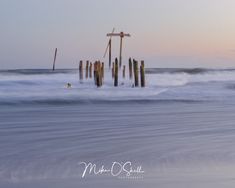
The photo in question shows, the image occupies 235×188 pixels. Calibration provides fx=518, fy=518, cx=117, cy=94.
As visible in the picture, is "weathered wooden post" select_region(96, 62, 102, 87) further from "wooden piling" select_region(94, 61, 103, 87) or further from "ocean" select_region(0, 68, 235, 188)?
"ocean" select_region(0, 68, 235, 188)

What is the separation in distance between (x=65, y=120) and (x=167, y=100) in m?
5.76

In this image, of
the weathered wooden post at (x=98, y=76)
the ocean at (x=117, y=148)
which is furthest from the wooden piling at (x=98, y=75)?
the ocean at (x=117, y=148)

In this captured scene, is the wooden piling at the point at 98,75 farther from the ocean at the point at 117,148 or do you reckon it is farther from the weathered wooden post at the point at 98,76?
the ocean at the point at 117,148

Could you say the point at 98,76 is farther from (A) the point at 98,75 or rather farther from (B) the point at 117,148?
(B) the point at 117,148

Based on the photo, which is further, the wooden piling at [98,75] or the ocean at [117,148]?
the wooden piling at [98,75]

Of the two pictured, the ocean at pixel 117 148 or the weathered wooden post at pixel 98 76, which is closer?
the ocean at pixel 117 148

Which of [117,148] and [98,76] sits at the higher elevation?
[117,148]

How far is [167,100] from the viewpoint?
14.6 metres

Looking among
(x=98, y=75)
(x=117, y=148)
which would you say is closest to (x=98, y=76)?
(x=98, y=75)

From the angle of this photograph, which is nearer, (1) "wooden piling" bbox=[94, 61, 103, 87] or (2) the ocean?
(2) the ocean

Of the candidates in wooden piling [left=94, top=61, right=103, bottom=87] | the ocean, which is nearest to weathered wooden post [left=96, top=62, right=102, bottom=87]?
wooden piling [left=94, top=61, right=103, bottom=87]

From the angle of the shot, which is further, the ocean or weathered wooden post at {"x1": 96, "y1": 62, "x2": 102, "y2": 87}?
weathered wooden post at {"x1": 96, "y1": 62, "x2": 102, "y2": 87}

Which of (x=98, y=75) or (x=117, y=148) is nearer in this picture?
(x=117, y=148)

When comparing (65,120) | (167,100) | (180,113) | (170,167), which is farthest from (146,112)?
(170,167)
